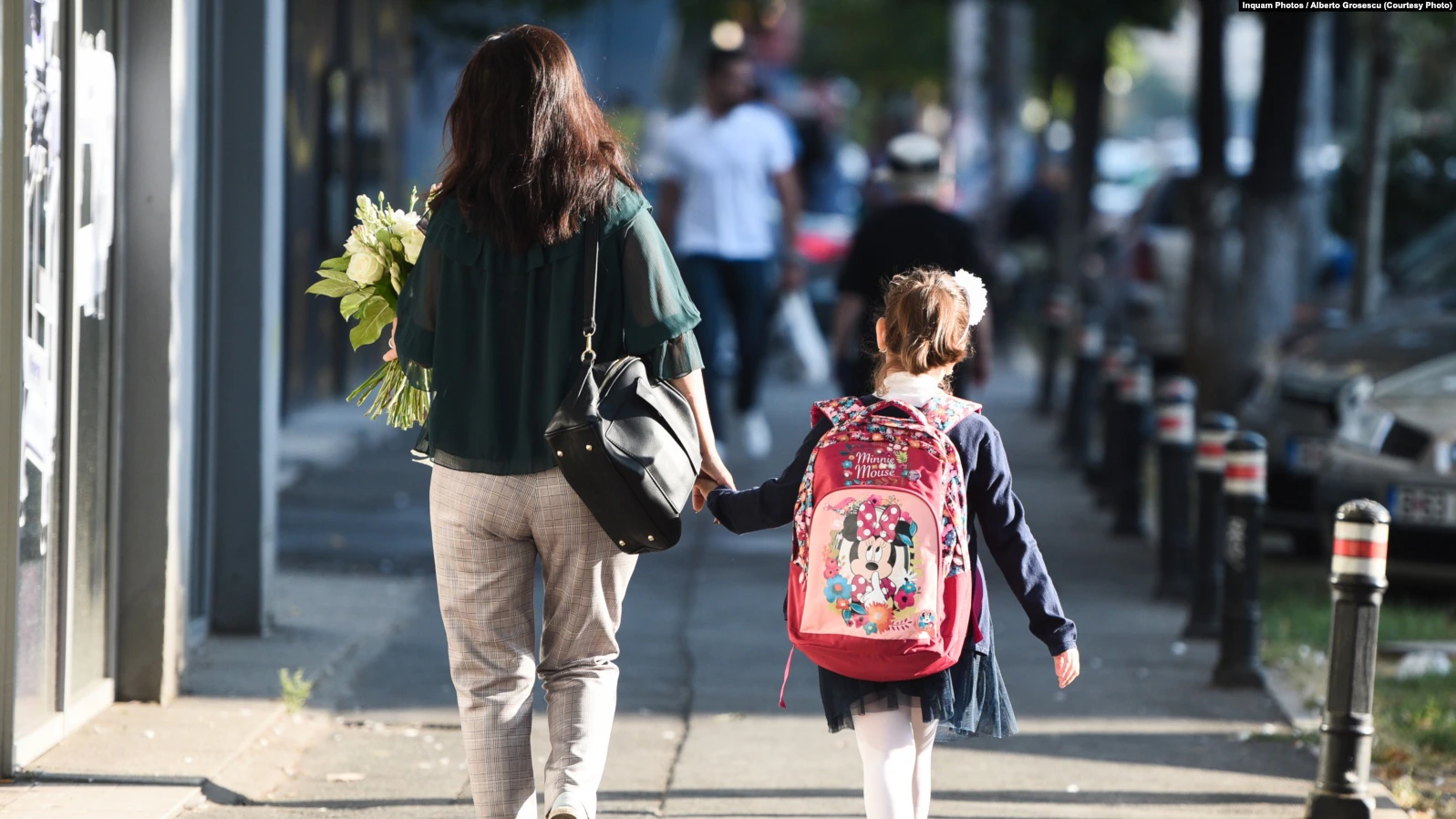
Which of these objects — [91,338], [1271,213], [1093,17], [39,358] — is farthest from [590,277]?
[1093,17]

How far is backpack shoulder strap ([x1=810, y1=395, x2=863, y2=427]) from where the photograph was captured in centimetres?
388

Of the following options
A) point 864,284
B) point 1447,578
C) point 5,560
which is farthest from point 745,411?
point 5,560

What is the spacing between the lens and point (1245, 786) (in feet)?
17.9

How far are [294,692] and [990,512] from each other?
274 centimetres

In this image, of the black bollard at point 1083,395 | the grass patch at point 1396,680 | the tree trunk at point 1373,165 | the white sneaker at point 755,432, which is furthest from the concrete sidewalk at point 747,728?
the tree trunk at point 1373,165

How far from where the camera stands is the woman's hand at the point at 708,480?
405 centimetres

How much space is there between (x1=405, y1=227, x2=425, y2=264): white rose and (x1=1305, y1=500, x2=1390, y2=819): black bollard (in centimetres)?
223

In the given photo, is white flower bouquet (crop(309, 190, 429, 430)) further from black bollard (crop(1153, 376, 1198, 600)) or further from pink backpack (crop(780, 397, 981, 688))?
black bollard (crop(1153, 376, 1198, 600))

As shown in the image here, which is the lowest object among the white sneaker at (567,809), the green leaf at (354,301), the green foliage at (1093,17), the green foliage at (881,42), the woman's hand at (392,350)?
the white sneaker at (567,809)

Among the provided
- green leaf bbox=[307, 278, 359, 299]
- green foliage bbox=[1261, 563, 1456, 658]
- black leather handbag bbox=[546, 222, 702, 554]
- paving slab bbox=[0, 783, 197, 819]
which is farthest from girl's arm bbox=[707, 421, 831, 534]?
green foliage bbox=[1261, 563, 1456, 658]

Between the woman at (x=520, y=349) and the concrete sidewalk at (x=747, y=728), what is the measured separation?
1140 mm

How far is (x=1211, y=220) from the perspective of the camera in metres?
12.9

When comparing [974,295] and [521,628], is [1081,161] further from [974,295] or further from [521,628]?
[521,628]

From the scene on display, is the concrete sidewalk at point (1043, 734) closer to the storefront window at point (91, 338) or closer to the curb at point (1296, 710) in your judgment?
the curb at point (1296, 710)
